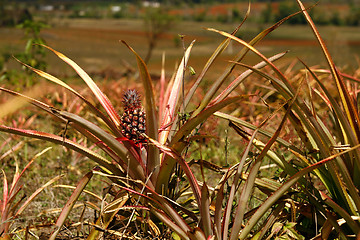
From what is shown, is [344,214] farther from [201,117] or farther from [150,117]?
[150,117]

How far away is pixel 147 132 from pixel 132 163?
11cm

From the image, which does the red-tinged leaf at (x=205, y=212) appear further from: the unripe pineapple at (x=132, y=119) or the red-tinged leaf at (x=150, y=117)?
the unripe pineapple at (x=132, y=119)

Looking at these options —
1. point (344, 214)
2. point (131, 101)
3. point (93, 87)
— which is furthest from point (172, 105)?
point (344, 214)

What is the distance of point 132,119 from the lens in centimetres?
130

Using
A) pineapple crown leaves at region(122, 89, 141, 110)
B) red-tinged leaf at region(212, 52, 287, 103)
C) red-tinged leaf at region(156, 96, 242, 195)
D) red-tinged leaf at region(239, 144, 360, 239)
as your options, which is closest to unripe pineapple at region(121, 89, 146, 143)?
pineapple crown leaves at region(122, 89, 141, 110)

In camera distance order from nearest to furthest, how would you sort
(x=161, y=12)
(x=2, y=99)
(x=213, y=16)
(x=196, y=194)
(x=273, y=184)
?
(x=196, y=194) → (x=273, y=184) → (x=2, y=99) → (x=161, y=12) → (x=213, y=16)

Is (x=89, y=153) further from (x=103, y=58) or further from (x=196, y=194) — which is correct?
(x=103, y=58)

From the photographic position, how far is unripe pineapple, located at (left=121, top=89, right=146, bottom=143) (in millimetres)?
1294

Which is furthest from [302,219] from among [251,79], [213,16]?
[213,16]

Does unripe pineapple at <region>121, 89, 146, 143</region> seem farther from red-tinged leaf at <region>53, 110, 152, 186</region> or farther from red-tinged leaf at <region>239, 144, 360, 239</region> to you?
red-tinged leaf at <region>239, 144, 360, 239</region>

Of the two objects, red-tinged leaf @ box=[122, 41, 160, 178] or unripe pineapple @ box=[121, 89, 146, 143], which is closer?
red-tinged leaf @ box=[122, 41, 160, 178]

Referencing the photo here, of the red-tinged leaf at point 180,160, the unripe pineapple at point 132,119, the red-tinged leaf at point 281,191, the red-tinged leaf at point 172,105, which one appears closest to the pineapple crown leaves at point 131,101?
the unripe pineapple at point 132,119

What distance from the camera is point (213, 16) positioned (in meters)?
51.7

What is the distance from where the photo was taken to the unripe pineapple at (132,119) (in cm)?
129
